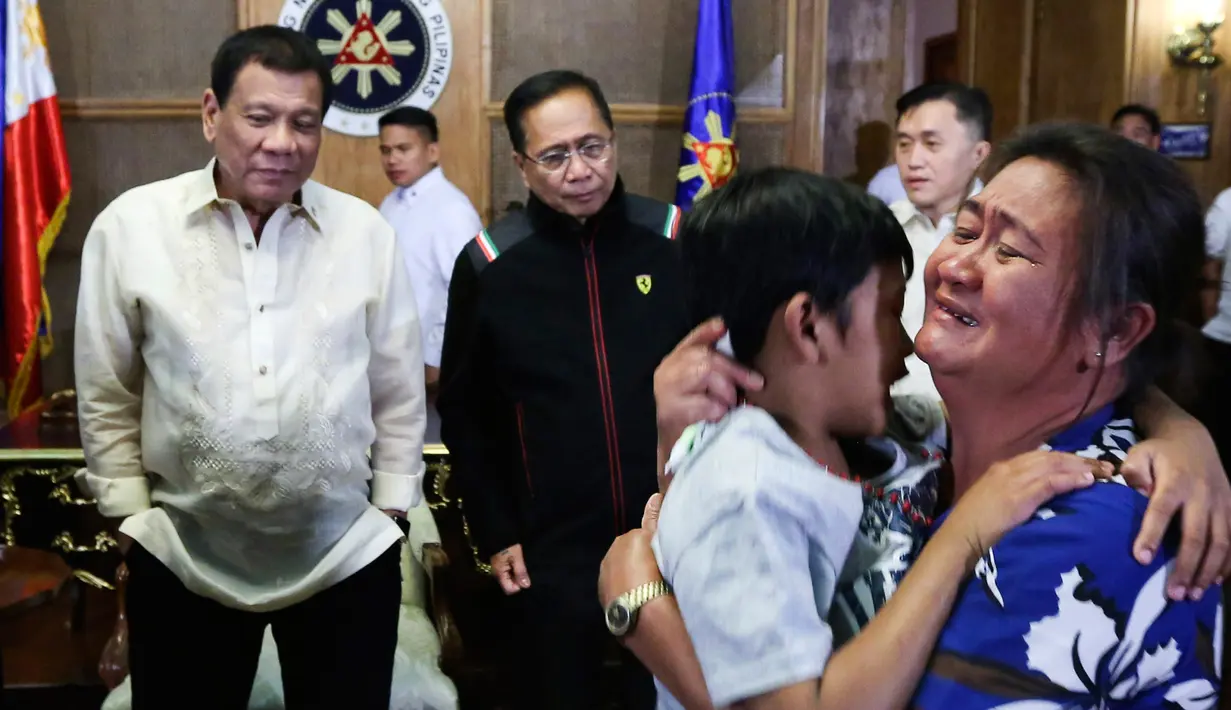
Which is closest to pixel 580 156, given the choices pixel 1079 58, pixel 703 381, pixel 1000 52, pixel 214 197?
pixel 214 197

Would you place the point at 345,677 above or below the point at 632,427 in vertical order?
below

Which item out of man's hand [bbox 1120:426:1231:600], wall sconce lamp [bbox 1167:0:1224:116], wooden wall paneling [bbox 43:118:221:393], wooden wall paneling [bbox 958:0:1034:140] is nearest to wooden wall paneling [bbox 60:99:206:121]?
wooden wall paneling [bbox 43:118:221:393]

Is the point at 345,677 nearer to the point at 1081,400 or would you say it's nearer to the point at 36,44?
the point at 1081,400

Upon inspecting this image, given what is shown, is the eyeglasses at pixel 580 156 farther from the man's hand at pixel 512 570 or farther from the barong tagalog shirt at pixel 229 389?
the man's hand at pixel 512 570

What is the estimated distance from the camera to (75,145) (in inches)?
187

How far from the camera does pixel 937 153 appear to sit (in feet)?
8.86

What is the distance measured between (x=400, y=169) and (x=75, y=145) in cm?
142

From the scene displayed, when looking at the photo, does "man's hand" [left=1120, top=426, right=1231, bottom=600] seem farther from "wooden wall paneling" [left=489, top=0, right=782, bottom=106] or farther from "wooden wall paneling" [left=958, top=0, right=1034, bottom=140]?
"wooden wall paneling" [left=958, top=0, right=1034, bottom=140]

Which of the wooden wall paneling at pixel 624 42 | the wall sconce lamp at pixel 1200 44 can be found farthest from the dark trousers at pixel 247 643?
the wall sconce lamp at pixel 1200 44

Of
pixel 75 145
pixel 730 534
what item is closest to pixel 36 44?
pixel 75 145

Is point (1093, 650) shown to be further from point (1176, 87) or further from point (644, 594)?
point (1176, 87)

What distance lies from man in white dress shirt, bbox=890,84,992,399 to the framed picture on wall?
317cm

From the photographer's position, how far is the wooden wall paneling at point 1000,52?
6184mm

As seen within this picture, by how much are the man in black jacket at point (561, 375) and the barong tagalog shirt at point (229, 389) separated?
0.30 metres
